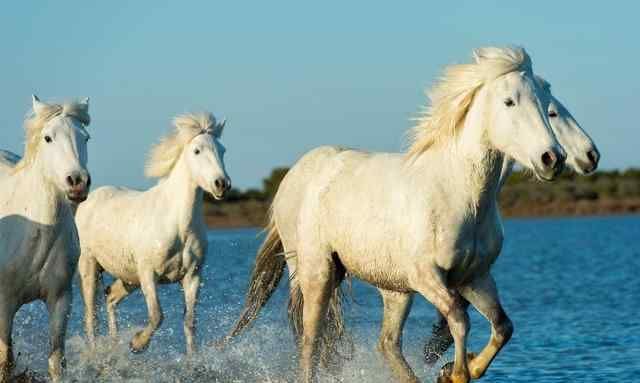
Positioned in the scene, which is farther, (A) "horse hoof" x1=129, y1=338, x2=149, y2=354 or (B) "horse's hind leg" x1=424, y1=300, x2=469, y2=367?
(A) "horse hoof" x1=129, y1=338, x2=149, y2=354

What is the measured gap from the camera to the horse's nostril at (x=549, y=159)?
6.84m

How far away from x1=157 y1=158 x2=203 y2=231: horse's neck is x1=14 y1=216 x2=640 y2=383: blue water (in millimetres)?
1027

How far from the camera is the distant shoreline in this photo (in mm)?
53312

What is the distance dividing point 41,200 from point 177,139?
3.69 meters

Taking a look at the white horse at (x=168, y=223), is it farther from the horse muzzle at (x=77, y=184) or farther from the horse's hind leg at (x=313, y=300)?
the horse muzzle at (x=77, y=184)

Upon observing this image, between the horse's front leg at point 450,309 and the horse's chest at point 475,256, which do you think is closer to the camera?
the horse's front leg at point 450,309

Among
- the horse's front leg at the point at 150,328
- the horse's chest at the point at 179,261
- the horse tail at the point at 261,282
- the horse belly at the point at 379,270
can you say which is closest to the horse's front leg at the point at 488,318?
the horse belly at the point at 379,270

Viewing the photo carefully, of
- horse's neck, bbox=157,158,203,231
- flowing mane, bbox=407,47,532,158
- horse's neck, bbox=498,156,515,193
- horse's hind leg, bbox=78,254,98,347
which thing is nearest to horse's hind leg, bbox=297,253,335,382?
flowing mane, bbox=407,47,532,158

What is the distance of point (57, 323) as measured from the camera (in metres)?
7.96

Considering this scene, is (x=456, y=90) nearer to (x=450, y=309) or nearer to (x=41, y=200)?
(x=450, y=309)

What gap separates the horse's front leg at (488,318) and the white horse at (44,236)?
8.64 ft

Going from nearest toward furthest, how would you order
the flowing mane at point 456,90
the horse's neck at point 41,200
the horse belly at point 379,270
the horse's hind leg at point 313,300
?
1. the flowing mane at point 456,90
2. the horse belly at point 379,270
3. the horse's neck at point 41,200
4. the horse's hind leg at point 313,300

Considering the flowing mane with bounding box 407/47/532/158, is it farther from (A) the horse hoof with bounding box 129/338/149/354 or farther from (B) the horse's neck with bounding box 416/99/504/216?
(A) the horse hoof with bounding box 129/338/149/354

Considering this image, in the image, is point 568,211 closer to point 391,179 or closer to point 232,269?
point 232,269
